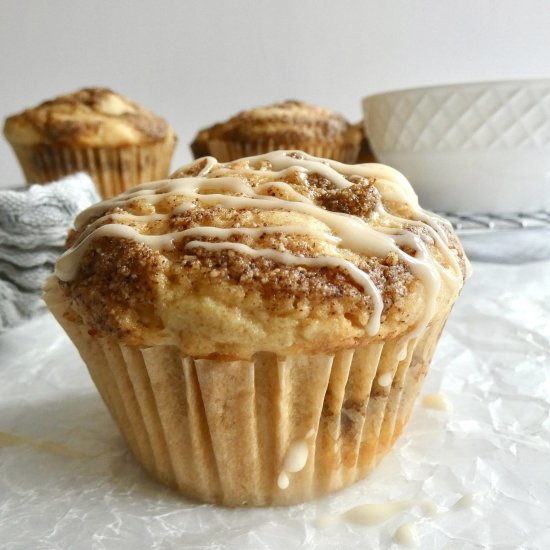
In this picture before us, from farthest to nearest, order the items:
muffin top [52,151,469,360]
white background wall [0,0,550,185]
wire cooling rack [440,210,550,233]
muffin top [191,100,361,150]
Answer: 1. white background wall [0,0,550,185]
2. muffin top [191,100,361,150]
3. wire cooling rack [440,210,550,233]
4. muffin top [52,151,469,360]

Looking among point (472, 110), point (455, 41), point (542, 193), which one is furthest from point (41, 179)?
point (455, 41)

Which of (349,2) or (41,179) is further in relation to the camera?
(349,2)

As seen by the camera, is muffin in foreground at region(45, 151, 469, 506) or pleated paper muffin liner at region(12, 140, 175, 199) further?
pleated paper muffin liner at region(12, 140, 175, 199)

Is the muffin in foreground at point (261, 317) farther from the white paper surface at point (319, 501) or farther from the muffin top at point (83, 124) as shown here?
the muffin top at point (83, 124)

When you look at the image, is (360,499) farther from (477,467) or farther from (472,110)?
(472,110)

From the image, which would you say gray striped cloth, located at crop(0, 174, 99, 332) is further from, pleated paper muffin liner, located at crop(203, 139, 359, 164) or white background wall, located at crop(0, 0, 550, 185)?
white background wall, located at crop(0, 0, 550, 185)

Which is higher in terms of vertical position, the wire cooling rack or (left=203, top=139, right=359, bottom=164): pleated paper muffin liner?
the wire cooling rack

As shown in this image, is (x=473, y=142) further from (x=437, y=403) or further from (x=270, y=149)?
(x=437, y=403)

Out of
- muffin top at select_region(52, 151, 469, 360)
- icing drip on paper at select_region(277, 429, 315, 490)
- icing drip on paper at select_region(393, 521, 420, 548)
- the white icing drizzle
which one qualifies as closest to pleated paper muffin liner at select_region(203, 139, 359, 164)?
the white icing drizzle
